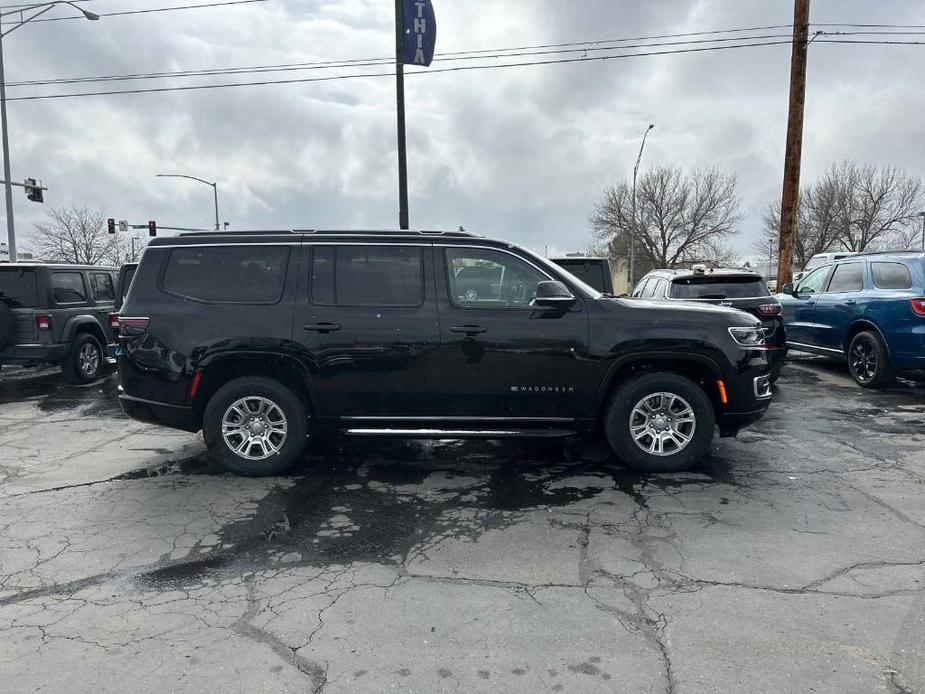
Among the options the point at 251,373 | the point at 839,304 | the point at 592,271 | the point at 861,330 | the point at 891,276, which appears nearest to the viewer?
the point at 251,373

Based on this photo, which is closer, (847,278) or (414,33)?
(847,278)

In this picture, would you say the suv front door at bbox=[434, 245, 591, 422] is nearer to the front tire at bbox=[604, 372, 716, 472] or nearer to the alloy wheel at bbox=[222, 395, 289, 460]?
the front tire at bbox=[604, 372, 716, 472]

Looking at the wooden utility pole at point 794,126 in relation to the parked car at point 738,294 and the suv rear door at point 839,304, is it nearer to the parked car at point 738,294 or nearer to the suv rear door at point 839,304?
the suv rear door at point 839,304

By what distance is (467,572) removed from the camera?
11.4ft

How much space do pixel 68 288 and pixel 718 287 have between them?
32.1ft

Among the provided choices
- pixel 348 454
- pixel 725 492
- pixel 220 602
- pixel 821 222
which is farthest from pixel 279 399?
pixel 821 222

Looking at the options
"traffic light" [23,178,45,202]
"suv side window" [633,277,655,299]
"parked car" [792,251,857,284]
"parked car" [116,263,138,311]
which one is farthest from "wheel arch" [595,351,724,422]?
"traffic light" [23,178,45,202]

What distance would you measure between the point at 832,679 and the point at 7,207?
28814 mm

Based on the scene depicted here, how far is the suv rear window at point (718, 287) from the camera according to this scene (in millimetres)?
8008

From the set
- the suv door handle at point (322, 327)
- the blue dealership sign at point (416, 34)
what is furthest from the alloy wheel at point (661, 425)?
the blue dealership sign at point (416, 34)

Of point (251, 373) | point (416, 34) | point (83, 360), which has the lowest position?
point (83, 360)

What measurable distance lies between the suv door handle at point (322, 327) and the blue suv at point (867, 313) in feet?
24.7

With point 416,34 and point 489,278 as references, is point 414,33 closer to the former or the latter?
point 416,34

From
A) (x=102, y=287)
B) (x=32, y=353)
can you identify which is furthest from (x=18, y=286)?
(x=102, y=287)
